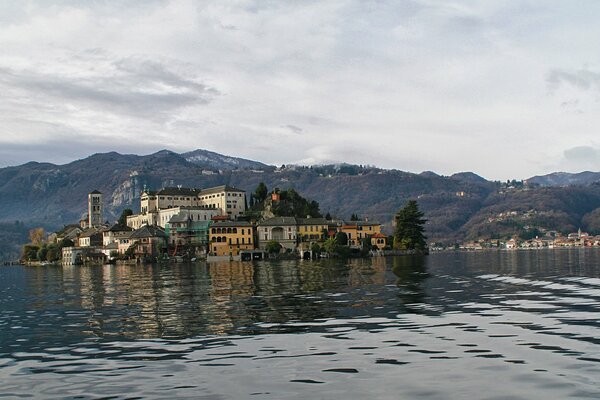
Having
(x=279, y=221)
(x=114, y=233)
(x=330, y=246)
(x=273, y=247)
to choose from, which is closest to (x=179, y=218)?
(x=114, y=233)

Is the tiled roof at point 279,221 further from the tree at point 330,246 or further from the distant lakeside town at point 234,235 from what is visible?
the tree at point 330,246

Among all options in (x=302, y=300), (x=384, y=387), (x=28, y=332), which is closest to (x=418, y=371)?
(x=384, y=387)

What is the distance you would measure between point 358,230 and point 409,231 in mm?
13501

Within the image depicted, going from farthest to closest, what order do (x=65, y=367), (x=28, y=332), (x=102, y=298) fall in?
(x=102, y=298) → (x=28, y=332) → (x=65, y=367)

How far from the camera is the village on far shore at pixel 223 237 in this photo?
523 ft

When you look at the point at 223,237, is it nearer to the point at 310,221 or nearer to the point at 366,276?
the point at 310,221

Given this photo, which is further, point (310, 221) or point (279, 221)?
point (310, 221)

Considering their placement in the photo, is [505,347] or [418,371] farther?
[505,347]

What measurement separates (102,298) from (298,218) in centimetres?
12561

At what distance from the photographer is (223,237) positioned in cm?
16125

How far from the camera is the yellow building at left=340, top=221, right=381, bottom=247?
16962cm

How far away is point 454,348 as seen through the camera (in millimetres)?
22062

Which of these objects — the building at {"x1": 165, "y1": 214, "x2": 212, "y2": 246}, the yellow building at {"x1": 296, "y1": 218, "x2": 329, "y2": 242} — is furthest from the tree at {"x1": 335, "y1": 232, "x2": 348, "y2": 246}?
the building at {"x1": 165, "y1": 214, "x2": 212, "y2": 246}

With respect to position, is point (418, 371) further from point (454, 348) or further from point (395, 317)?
point (395, 317)
